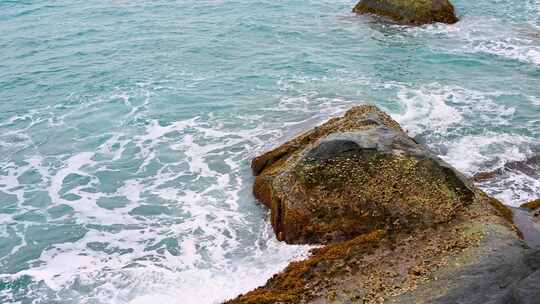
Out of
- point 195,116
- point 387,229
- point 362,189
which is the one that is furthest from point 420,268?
point 195,116

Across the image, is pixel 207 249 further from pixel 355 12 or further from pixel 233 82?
pixel 355 12

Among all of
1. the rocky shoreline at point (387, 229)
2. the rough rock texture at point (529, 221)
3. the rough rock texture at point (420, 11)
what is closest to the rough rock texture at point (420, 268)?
the rocky shoreline at point (387, 229)

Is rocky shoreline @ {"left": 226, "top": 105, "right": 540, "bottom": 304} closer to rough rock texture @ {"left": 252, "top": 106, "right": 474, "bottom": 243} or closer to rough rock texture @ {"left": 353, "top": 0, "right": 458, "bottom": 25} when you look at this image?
rough rock texture @ {"left": 252, "top": 106, "right": 474, "bottom": 243}

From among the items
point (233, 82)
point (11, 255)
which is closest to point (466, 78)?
point (233, 82)

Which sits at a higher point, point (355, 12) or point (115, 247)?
point (355, 12)

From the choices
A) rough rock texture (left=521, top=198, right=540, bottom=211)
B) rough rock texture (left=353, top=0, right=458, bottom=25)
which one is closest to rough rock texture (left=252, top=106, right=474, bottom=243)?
rough rock texture (left=521, top=198, right=540, bottom=211)

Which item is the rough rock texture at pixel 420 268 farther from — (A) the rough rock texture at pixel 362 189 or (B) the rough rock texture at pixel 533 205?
(B) the rough rock texture at pixel 533 205

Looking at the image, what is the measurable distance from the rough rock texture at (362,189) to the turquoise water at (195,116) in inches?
37.7

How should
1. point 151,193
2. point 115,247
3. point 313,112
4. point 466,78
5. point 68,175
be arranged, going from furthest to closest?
1. point 466,78
2. point 313,112
3. point 68,175
4. point 151,193
5. point 115,247

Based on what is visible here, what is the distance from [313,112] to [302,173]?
349 inches

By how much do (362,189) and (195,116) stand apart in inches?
473

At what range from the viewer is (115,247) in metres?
16.1

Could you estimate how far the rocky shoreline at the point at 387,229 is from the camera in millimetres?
10969

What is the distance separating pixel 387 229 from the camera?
529 inches
